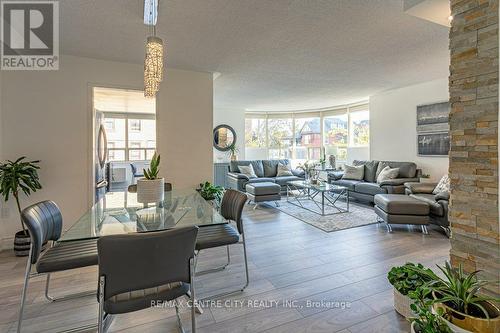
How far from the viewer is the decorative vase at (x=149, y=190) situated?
2236mm

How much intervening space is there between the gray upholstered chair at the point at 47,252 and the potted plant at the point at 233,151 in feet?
18.3

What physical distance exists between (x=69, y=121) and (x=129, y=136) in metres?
4.21

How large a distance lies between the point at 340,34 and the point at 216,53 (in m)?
1.53

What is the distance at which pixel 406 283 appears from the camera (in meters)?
1.80

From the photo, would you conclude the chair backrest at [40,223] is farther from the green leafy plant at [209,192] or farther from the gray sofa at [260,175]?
the gray sofa at [260,175]

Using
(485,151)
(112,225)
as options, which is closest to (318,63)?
(485,151)

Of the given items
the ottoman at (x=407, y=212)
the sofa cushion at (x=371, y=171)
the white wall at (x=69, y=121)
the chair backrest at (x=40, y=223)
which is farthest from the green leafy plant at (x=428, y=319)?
the sofa cushion at (x=371, y=171)

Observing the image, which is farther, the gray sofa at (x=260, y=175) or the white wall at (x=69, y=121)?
the gray sofa at (x=260, y=175)

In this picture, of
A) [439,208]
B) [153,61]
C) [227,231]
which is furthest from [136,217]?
[439,208]

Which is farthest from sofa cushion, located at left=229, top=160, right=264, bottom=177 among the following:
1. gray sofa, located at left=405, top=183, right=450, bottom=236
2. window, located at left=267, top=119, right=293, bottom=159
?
gray sofa, located at left=405, top=183, right=450, bottom=236

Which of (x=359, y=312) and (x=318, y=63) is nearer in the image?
(x=359, y=312)

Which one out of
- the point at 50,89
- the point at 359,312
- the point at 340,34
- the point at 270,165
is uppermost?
the point at 340,34

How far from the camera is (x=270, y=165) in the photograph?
7043 millimetres

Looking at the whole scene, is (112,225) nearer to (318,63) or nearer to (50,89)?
(50,89)
